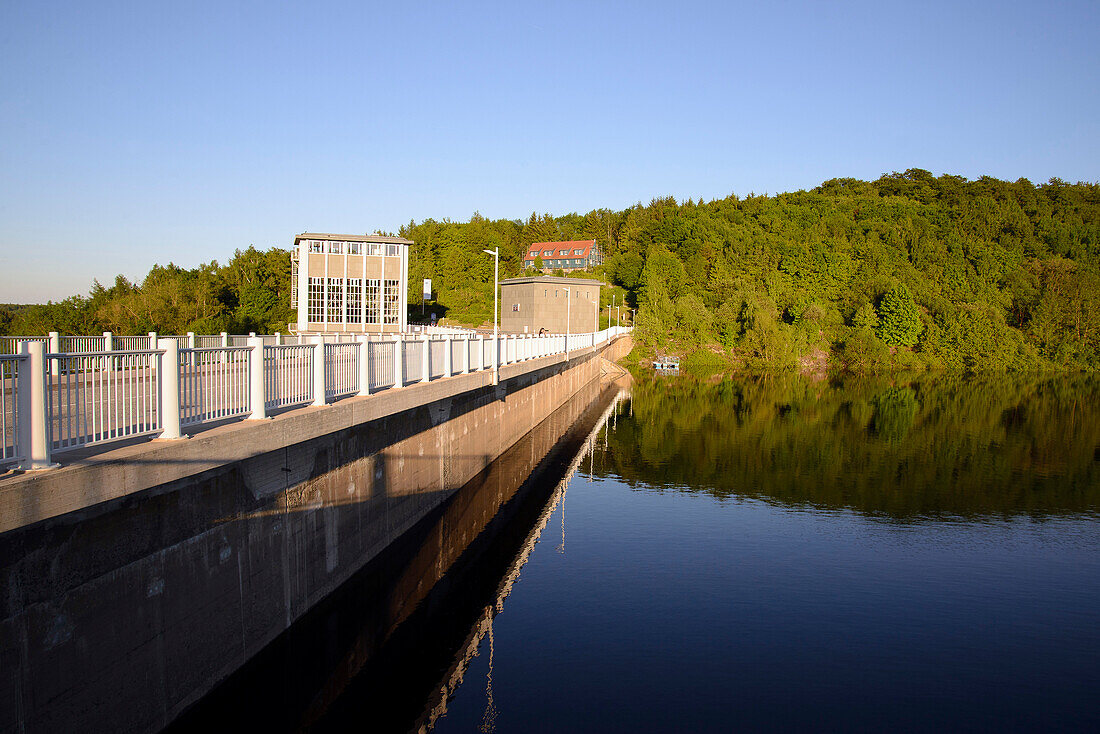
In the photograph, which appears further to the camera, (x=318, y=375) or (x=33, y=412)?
(x=318, y=375)

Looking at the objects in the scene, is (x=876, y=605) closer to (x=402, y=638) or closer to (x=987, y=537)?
(x=987, y=537)

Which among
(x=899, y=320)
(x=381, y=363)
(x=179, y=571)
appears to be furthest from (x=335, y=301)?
(x=899, y=320)

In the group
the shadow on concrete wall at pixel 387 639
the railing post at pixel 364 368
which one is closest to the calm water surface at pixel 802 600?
the shadow on concrete wall at pixel 387 639

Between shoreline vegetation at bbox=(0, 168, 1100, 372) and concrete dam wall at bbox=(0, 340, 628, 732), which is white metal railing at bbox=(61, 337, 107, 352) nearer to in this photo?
concrete dam wall at bbox=(0, 340, 628, 732)

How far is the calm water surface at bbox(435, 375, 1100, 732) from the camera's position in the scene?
35.1 ft

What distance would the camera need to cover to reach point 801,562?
669 inches

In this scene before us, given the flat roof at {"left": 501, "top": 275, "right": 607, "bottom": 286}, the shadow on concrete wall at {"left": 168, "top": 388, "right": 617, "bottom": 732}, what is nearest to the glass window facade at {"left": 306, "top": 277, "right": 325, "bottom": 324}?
the shadow on concrete wall at {"left": 168, "top": 388, "right": 617, "bottom": 732}

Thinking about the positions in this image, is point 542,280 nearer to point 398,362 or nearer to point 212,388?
point 398,362

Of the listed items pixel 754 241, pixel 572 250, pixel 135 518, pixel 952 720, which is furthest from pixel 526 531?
pixel 572 250

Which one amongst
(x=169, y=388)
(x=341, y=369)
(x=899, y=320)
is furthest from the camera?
(x=899, y=320)

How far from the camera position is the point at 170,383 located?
8.00 m

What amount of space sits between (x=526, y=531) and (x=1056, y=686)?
1158cm

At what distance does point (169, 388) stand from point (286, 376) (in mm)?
2996

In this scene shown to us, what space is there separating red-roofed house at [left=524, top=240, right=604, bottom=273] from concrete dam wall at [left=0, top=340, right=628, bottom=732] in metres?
123
